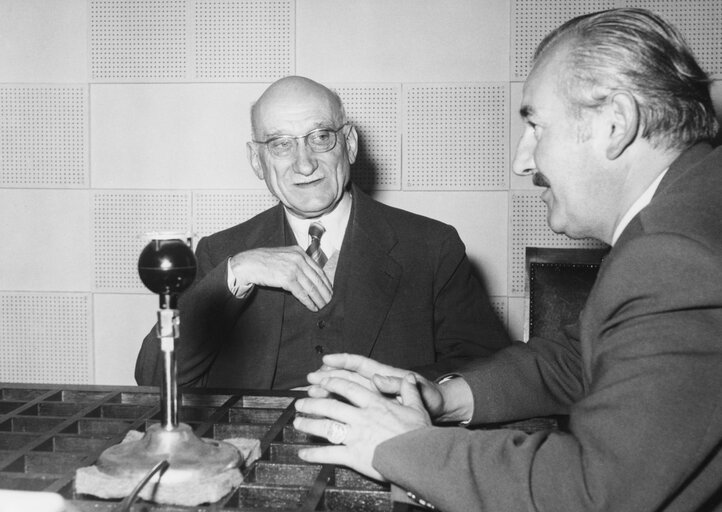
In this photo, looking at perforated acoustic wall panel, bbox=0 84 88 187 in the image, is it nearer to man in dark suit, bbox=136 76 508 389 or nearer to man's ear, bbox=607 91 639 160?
man in dark suit, bbox=136 76 508 389

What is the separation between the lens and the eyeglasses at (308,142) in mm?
3154

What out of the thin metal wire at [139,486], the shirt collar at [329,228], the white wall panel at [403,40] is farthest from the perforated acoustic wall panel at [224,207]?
the thin metal wire at [139,486]

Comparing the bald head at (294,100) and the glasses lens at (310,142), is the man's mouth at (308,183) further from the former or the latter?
the bald head at (294,100)

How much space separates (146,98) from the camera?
4.61 metres

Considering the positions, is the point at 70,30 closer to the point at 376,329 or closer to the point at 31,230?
the point at 31,230

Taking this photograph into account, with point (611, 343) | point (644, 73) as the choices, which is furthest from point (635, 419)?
point (644, 73)

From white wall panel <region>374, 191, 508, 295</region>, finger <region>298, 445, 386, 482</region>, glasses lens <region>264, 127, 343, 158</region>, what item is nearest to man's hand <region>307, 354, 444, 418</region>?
finger <region>298, 445, 386, 482</region>

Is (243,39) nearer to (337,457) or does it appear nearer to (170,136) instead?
(170,136)

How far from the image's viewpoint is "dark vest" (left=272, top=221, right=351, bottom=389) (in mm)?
3000

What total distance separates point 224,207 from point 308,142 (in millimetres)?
1598

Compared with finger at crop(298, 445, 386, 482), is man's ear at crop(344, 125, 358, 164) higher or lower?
higher

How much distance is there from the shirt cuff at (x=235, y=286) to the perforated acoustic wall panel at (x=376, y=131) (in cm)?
179

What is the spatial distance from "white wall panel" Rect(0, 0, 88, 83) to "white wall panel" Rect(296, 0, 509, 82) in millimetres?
1467

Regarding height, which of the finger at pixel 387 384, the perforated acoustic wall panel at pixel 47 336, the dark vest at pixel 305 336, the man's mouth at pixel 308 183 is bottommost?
the perforated acoustic wall panel at pixel 47 336
